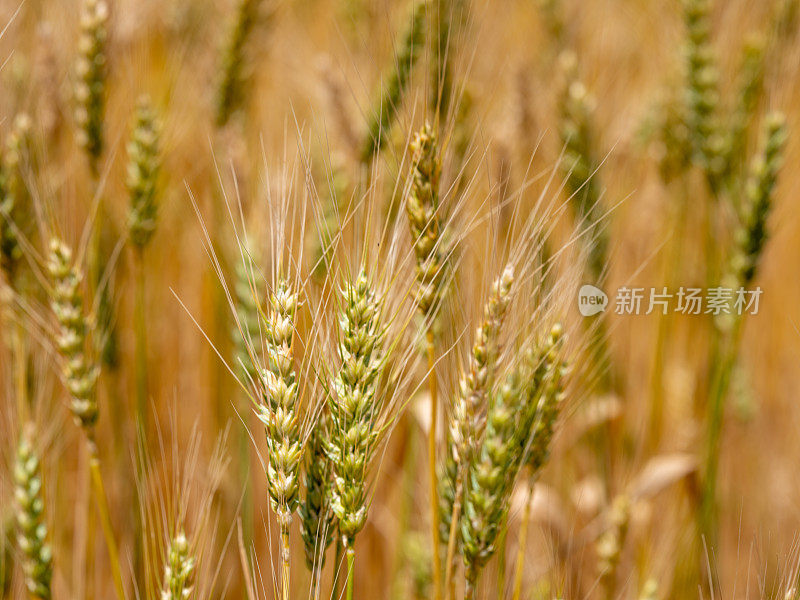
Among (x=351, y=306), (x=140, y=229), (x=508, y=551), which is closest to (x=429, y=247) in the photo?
(x=351, y=306)

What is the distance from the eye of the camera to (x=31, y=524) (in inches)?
37.8

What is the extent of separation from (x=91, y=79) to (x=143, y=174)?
0.59 feet

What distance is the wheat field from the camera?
783 millimetres

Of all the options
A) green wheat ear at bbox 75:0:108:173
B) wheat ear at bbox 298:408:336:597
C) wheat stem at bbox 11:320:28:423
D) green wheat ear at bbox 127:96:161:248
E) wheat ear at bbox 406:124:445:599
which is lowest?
wheat ear at bbox 298:408:336:597

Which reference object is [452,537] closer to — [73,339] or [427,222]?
[427,222]

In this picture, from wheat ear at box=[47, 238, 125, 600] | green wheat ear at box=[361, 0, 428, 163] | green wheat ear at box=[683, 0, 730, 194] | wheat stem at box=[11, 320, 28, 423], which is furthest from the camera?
green wheat ear at box=[683, 0, 730, 194]

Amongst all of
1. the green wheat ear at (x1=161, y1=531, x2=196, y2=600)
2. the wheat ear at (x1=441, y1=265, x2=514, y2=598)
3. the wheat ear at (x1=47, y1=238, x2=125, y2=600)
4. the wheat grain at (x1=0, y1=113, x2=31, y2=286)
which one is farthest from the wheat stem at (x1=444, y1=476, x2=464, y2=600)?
the wheat grain at (x1=0, y1=113, x2=31, y2=286)

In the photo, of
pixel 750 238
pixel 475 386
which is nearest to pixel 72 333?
pixel 475 386

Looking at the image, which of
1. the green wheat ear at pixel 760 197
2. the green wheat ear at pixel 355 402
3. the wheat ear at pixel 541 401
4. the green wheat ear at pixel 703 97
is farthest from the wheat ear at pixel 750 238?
the green wheat ear at pixel 355 402

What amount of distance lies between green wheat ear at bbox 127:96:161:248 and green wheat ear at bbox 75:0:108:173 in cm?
6

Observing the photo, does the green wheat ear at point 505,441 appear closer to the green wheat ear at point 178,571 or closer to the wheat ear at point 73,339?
the green wheat ear at point 178,571

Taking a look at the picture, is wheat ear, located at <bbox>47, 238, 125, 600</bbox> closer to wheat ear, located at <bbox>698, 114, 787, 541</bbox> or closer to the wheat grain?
the wheat grain

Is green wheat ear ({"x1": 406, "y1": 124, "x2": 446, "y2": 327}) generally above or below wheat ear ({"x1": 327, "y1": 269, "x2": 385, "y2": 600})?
above

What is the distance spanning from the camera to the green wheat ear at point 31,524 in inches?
37.0
